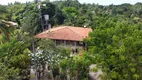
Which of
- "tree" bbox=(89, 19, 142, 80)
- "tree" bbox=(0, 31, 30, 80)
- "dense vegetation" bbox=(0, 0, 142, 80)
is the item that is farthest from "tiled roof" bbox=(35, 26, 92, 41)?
"tree" bbox=(89, 19, 142, 80)

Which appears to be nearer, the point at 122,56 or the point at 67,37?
the point at 122,56

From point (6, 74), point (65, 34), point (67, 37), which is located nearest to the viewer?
point (6, 74)

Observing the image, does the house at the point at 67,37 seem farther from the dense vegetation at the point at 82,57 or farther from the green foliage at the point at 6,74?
the green foliage at the point at 6,74

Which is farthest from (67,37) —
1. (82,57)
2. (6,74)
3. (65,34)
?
(6,74)

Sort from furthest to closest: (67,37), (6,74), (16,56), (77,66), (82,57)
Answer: (67,37) < (82,57) < (77,66) < (16,56) < (6,74)

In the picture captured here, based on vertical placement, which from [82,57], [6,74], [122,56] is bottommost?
[82,57]

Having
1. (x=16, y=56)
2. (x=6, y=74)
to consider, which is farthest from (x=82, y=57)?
(x=6, y=74)

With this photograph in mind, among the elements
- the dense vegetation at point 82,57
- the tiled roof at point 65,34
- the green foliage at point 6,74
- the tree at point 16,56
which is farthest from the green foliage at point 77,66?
the tiled roof at point 65,34

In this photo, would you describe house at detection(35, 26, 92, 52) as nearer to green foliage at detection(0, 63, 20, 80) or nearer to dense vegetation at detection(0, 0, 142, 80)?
dense vegetation at detection(0, 0, 142, 80)

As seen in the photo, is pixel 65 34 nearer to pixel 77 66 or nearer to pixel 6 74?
pixel 77 66

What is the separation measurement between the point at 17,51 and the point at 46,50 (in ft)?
7.15

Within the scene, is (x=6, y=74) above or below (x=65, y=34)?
above

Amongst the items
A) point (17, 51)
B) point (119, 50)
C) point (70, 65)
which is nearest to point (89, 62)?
point (70, 65)

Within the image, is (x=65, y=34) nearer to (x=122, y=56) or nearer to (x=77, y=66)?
(x=77, y=66)
